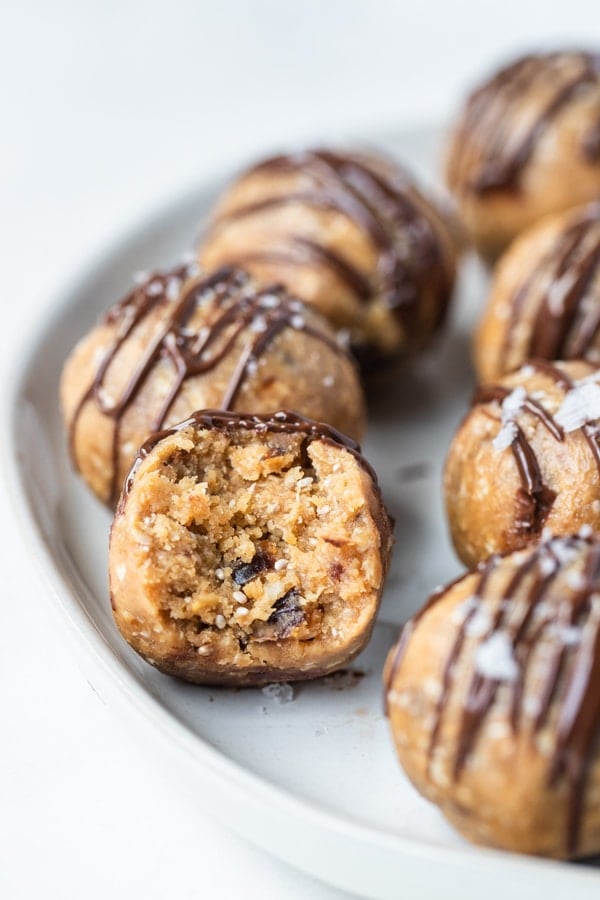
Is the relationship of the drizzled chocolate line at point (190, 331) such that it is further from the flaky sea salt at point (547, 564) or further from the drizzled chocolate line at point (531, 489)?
the flaky sea salt at point (547, 564)

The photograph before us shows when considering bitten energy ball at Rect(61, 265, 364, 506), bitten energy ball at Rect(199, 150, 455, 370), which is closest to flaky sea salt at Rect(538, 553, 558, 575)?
bitten energy ball at Rect(61, 265, 364, 506)

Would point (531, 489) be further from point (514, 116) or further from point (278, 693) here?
point (514, 116)

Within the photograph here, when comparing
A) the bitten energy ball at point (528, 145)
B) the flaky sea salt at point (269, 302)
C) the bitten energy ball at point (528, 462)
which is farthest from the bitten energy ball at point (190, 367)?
the bitten energy ball at point (528, 145)

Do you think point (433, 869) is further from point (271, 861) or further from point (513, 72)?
point (513, 72)

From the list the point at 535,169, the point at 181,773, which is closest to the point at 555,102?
the point at 535,169

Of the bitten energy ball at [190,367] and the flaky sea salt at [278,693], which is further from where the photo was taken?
the bitten energy ball at [190,367]

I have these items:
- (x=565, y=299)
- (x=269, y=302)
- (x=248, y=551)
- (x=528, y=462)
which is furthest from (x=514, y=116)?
(x=248, y=551)

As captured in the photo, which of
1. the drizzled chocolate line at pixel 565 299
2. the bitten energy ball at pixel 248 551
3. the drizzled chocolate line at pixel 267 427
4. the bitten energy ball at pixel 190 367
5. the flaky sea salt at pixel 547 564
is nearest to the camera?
the flaky sea salt at pixel 547 564
